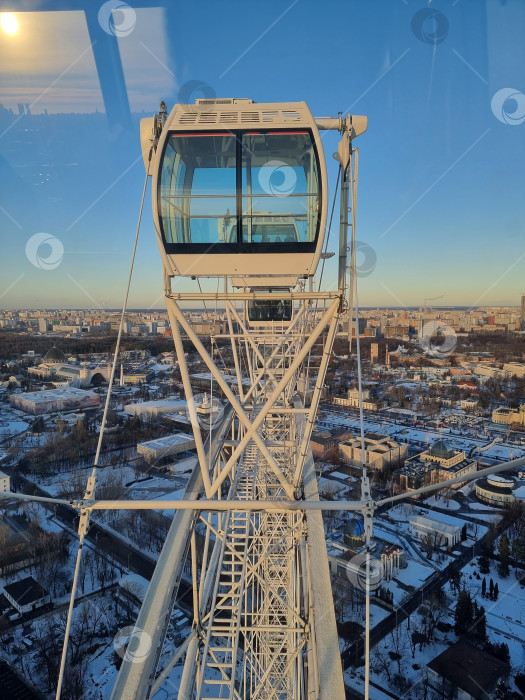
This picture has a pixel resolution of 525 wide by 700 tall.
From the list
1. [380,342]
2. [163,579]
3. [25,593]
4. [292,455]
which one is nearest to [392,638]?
[292,455]

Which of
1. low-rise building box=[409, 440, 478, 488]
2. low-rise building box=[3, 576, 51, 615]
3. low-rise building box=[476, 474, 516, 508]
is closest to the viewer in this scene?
low-rise building box=[3, 576, 51, 615]

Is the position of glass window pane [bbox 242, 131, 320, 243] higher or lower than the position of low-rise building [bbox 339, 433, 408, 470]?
higher

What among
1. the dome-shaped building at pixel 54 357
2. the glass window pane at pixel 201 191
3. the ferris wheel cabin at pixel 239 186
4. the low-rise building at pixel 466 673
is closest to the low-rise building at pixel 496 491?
the low-rise building at pixel 466 673

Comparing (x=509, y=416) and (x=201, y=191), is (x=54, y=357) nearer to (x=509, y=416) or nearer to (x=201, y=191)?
(x=509, y=416)

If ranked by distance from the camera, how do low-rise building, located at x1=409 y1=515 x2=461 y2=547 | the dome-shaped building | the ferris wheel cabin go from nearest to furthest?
1. the ferris wheel cabin
2. low-rise building, located at x1=409 y1=515 x2=461 y2=547
3. the dome-shaped building

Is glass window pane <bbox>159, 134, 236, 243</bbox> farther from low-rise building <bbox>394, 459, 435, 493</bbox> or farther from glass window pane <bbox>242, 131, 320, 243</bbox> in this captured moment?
low-rise building <bbox>394, 459, 435, 493</bbox>

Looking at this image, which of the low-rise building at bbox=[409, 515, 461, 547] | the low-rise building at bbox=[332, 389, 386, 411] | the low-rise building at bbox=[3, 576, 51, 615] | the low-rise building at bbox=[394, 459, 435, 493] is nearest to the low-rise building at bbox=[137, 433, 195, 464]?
the low-rise building at bbox=[3, 576, 51, 615]

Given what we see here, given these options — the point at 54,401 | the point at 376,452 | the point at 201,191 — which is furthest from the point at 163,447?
the point at 201,191
